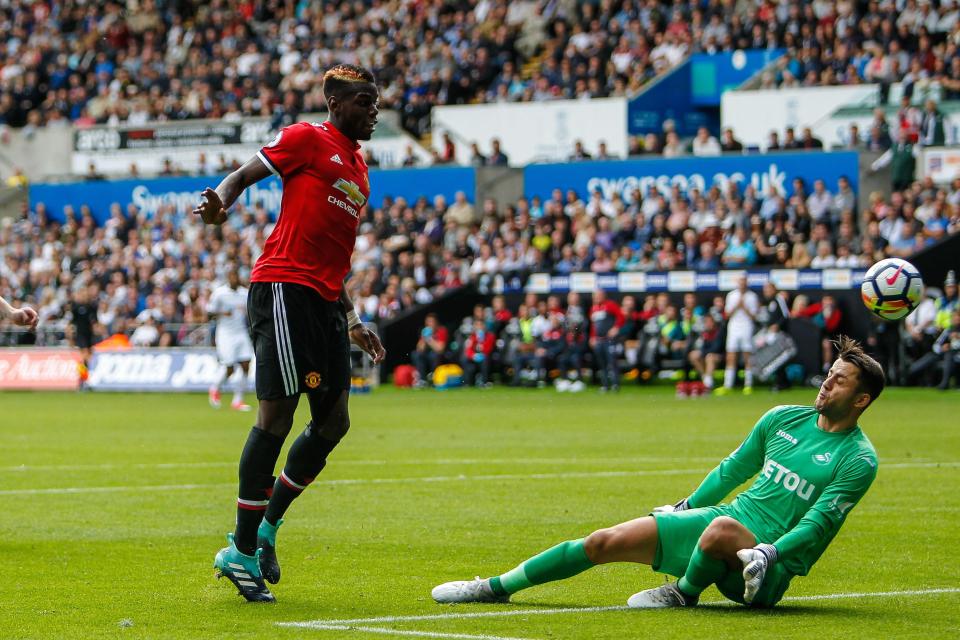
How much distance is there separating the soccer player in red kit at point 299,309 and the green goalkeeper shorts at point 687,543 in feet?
6.34

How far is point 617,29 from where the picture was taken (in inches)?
1634

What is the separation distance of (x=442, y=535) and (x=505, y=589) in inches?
123

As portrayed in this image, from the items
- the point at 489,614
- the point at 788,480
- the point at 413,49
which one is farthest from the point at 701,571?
the point at 413,49

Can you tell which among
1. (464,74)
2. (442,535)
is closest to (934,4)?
(464,74)

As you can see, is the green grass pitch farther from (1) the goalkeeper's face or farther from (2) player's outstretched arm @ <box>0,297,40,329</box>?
(2) player's outstretched arm @ <box>0,297,40,329</box>

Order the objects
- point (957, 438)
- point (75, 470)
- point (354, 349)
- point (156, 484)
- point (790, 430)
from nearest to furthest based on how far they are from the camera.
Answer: point (790, 430) < point (156, 484) < point (75, 470) < point (957, 438) < point (354, 349)

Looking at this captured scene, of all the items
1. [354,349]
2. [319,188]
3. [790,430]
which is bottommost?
[354,349]

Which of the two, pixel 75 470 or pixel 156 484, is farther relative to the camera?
pixel 75 470

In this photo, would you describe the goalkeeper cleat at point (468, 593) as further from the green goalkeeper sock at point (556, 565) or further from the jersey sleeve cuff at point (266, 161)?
the jersey sleeve cuff at point (266, 161)

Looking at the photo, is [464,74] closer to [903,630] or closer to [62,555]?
[62,555]

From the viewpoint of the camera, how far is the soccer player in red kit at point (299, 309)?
8234 mm

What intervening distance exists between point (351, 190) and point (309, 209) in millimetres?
250

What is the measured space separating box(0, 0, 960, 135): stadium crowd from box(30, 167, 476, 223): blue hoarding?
2389 mm

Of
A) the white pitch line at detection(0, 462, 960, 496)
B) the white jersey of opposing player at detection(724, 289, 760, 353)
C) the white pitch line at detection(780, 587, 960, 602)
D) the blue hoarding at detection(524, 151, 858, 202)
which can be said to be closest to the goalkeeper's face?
the white pitch line at detection(780, 587, 960, 602)
